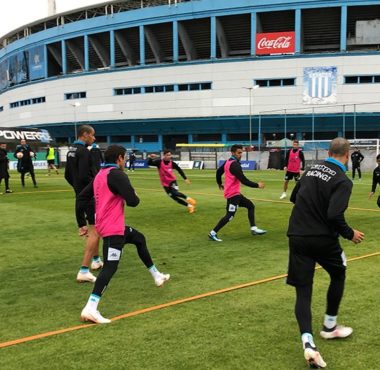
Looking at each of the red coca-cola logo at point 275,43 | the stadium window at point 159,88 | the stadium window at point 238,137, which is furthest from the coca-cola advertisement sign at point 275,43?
the stadium window at point 159,88

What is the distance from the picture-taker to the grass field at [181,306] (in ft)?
13.1

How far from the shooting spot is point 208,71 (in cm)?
5938

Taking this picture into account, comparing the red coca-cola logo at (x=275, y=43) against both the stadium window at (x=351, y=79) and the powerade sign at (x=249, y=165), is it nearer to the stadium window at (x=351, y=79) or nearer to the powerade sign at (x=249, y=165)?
the stadium window at (x=351, y=79)

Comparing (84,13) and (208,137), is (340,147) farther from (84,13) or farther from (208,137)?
(84,13)

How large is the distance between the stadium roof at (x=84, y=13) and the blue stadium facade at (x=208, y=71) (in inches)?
7.8

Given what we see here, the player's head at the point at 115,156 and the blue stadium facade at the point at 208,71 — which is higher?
the blue stadium facade at the point at 208,71

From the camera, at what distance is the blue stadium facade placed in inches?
2167

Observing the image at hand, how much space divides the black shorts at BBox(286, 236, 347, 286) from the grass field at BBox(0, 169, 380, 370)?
69 cm

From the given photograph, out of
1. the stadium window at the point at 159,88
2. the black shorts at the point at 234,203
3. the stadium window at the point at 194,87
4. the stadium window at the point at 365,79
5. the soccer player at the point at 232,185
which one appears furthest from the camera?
the stadium window at the point at 159,88

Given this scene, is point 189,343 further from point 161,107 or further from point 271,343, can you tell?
point 161,107

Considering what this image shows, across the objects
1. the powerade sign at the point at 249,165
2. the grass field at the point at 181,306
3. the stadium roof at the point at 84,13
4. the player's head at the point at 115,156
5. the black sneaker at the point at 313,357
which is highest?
the stadium roof at the point at 84,13

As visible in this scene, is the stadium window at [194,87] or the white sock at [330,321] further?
the stadium window at [194,87]

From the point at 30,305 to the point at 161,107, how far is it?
189ft

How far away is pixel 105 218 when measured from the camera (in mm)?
4973
